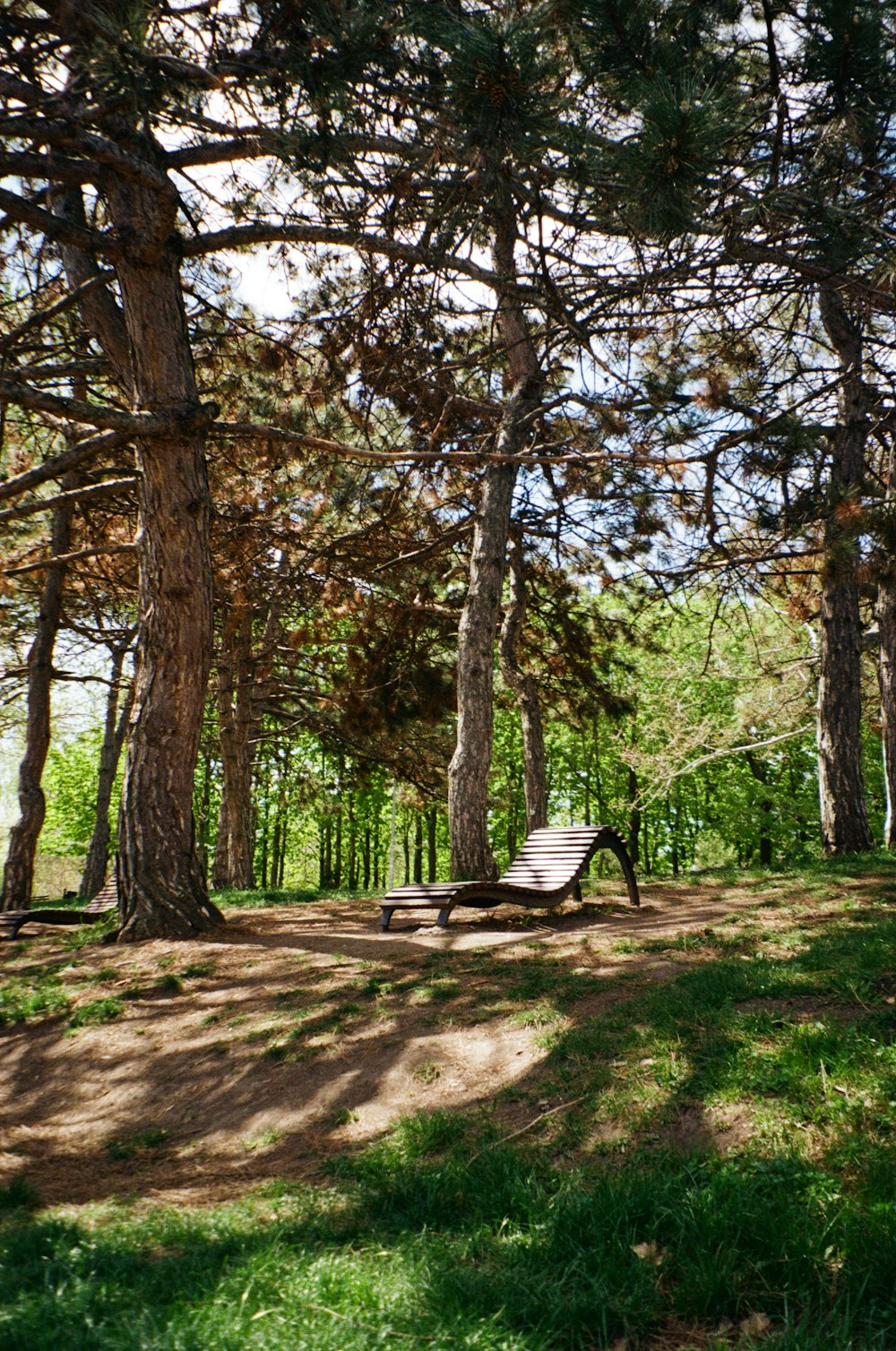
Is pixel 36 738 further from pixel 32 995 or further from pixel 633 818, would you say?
pixel 633 818

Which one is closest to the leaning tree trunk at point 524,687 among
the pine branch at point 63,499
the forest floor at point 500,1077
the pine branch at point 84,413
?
the pine branch at point 63,499

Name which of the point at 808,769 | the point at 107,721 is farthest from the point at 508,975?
the point at 808,769

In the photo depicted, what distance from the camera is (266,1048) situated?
5.64 m

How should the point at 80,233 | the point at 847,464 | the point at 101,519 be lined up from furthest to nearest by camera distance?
the point at 101,519 < the point at 847,464 < the point at 80,233

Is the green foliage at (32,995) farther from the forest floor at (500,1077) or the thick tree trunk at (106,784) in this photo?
the thick tree trunk at (106,784)

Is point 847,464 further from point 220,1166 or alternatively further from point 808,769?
A: point 808,769

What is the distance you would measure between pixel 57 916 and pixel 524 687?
7272 millimetres

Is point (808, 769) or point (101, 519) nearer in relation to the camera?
point (101, 519)

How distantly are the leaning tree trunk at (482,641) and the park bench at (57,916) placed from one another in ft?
13.5

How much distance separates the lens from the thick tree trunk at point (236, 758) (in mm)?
15484

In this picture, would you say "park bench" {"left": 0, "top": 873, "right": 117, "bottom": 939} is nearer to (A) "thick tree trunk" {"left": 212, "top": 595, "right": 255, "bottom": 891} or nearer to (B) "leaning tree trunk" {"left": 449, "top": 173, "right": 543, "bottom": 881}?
(B) "leaning tree trunk" {"left": 449, "top": 173, "right": 543, "bottom": 881}

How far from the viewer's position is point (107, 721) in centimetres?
1991

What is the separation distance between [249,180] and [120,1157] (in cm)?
745

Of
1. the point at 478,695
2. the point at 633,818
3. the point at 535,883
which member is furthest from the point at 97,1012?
the point at 633,818
